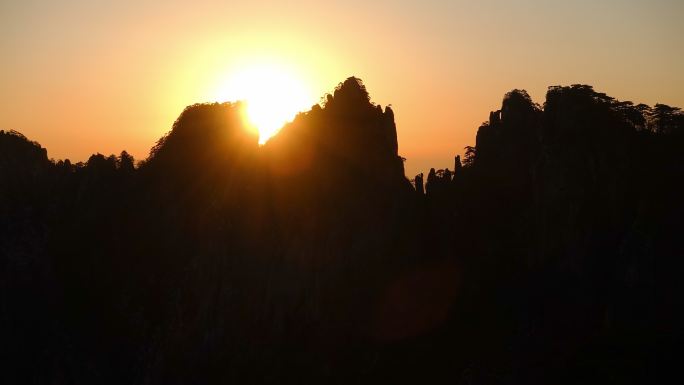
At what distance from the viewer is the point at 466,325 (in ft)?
291

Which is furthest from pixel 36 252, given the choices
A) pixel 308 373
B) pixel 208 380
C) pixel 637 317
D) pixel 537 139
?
pixel 637 317

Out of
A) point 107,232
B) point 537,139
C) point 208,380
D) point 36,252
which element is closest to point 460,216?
point 537,139

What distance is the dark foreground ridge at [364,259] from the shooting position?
264ft

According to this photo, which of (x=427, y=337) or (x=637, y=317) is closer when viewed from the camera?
(x=637, y=317)

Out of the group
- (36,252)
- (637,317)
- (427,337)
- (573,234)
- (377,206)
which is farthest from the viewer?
(36,252)

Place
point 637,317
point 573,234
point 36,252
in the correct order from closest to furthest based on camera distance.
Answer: point 637,317 → point 573,234 → point 36,252

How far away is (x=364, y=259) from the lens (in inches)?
3750

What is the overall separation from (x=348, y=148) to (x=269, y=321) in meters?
24.2

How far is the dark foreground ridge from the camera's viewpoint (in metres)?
80.4

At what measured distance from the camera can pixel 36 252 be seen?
11519cm

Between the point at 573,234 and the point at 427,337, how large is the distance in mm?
20577

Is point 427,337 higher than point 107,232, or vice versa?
point 107,232

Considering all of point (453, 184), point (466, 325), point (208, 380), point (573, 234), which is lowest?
point (208, 380)

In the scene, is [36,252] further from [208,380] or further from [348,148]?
[348,148]
